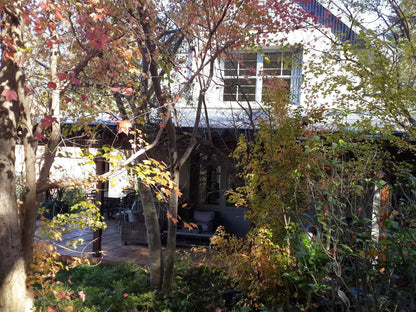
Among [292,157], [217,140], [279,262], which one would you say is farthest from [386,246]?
[217,140]

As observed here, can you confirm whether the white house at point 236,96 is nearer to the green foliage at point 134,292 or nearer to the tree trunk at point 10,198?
the green foliage at point 134,292

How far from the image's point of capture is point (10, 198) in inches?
120

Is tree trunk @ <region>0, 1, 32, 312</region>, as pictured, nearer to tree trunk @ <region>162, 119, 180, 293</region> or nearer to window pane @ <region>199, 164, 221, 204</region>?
tree trunk @ <region>162, 119, 180, 293</region>

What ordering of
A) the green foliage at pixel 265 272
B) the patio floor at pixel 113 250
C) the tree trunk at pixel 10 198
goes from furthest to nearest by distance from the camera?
the patio floor at pixel 113 250, the green foliage at pixel 265 272, the tree trunk at pixel 10 198

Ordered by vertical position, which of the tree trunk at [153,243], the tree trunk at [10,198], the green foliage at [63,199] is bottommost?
the green foliage at [63,199]

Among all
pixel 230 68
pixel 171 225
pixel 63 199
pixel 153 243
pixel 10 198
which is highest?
pixel 230 68

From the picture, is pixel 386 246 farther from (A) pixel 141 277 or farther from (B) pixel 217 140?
(B) pixel 217 140

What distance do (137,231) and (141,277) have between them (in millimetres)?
3183

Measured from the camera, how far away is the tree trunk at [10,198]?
3.03 m

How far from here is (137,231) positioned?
9.30 m

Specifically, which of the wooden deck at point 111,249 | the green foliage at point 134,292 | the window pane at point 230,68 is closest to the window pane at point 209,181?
the wooden deck at point 111,249

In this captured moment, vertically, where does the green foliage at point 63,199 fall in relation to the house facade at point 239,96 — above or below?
below

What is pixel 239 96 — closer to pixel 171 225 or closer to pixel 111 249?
pixel 111 249

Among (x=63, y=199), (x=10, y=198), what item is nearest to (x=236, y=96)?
(x=10, y=198)
